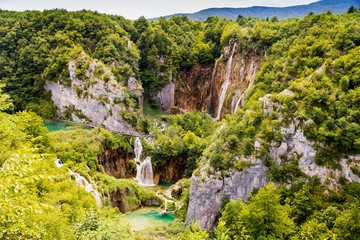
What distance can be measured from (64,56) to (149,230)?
41170 mm

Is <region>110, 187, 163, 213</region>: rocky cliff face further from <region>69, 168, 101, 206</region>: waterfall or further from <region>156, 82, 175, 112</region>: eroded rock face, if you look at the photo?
<region>156, 82, 175, 112</region>: eroded rock face

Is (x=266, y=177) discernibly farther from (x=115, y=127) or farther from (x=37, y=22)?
(x=37, y=22)

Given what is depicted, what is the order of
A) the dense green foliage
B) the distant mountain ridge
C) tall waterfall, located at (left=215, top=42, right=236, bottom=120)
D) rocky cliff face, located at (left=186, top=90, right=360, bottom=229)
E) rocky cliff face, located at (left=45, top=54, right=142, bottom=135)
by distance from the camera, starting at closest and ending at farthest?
the dense green foliage
rocky cliff face, located at (left=186, top=90, right=360, bottom=229)
rocky cliff face, located at (left=45, top=54, right=142, bottom=135)
tall waterfall, located at (left=215, top=42, right=236, bottom=120)
the distant mountain ridge

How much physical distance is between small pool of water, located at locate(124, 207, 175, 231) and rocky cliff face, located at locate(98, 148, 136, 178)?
991 centimetres

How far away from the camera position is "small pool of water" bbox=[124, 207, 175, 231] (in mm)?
27016

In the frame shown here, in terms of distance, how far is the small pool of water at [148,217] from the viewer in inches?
1064

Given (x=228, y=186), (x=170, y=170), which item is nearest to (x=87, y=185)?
(x=228, y=186)

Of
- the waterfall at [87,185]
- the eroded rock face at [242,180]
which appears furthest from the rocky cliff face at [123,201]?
the eroded rock face at [242,180]

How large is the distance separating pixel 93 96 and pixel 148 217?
28.7m

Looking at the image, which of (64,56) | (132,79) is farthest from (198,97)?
(64,56)

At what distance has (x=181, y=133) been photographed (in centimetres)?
4550

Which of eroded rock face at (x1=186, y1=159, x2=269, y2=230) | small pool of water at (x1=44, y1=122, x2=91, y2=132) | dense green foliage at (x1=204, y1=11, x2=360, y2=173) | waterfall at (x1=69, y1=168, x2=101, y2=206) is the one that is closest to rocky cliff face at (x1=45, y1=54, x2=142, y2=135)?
small pool of water at (x1=44, y1=122, x2=91, y2=132)

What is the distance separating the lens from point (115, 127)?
46.8 m

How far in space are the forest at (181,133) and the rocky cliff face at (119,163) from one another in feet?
4.62
